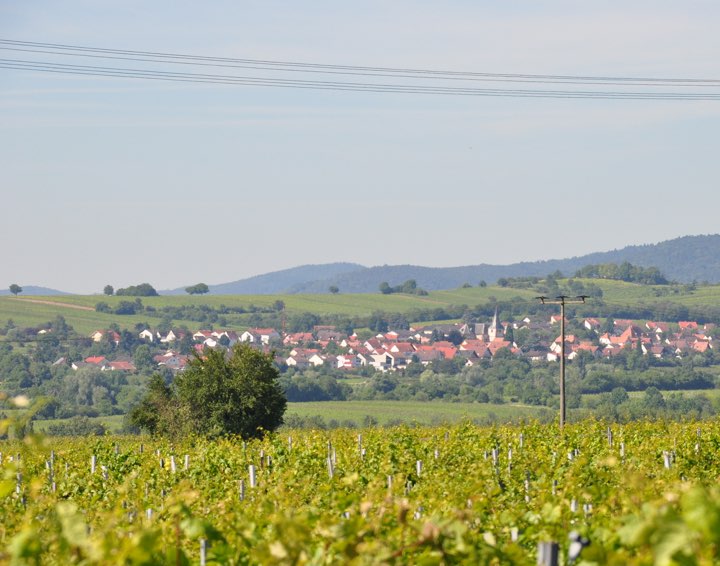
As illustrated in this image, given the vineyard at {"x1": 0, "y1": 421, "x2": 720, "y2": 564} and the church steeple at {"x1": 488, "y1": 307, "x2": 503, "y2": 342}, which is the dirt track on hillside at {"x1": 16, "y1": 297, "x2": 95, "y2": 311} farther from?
the vineyard at {"x1": 0, "y1": 421, "x2": 720, "y2": 564}

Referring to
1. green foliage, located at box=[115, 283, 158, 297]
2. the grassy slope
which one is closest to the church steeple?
the grassy slope

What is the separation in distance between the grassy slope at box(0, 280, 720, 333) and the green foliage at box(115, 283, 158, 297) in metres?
7.98

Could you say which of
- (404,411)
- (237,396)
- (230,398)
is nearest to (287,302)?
(404,411)

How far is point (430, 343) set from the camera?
170750mm

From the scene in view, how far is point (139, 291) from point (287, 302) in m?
24.5

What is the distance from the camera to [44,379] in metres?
127

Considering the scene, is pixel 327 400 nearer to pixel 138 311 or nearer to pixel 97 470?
pixel 138 311

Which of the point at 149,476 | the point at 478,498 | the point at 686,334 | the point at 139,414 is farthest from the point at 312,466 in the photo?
the point at 686,334

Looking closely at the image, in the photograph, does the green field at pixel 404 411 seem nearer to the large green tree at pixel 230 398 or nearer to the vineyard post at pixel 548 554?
the large green tree at pixel 230 398

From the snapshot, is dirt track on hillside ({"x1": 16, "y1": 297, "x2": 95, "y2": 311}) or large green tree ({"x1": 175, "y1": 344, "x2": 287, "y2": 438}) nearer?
large green tree ({"x1": 175, "y1": 344, "x2": 287, "y2": 438})

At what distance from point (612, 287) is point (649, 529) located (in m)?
200

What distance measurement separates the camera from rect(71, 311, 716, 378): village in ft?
492

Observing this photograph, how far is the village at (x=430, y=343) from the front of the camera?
492 feet

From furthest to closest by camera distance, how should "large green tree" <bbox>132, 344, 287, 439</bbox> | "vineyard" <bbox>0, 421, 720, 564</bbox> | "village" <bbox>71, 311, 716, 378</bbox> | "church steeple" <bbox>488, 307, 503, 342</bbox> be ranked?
"church steeple" <bbox>488, 307, 503, 342</bbox> → "village" <bbox>71, 311, 716, 378</bbox> → "large green tree" <bbox>132, 344, 287, 439</bbox> → "vineyard" <bbox>0, 421, 720, 564</bbox>
